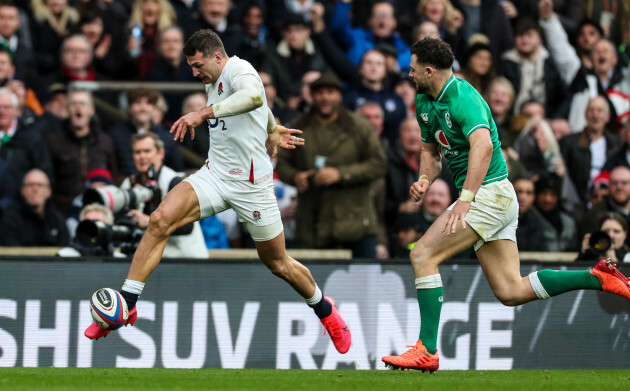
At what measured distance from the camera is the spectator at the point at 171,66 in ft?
42.9

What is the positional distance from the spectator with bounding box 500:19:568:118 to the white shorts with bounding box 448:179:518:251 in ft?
19.8

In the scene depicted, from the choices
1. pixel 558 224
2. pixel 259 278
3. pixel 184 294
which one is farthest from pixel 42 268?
pixel 558 224

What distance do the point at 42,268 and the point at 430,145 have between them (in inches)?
140

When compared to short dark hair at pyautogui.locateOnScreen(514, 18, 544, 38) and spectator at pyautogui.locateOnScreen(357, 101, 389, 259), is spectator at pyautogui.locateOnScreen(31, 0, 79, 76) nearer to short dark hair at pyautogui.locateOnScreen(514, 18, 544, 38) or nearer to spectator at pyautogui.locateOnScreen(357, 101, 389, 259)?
spectator at pyautogui.locateOnScreen(357, 101, 389, 259)

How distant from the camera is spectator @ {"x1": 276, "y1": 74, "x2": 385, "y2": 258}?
1185 centimetres

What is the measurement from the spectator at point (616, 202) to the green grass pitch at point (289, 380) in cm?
338

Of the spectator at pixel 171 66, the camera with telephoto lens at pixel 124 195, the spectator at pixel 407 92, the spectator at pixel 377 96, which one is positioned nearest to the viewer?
the camera with telephoto lens at pixel 124 195

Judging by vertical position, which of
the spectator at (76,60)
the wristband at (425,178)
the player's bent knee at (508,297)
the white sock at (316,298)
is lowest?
the white sock at (316,298)

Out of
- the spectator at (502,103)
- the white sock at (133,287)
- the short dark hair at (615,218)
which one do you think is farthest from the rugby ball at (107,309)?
the spectator at (502,103)

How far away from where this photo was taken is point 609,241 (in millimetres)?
10148

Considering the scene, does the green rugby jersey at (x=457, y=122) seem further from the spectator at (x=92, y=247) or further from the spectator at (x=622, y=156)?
the spectator at (x=622, y=156)

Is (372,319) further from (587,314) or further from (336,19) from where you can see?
(336,19)

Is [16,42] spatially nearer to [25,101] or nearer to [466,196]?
[25,101]

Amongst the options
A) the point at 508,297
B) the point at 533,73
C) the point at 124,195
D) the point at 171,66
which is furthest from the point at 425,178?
the point at 533,73
